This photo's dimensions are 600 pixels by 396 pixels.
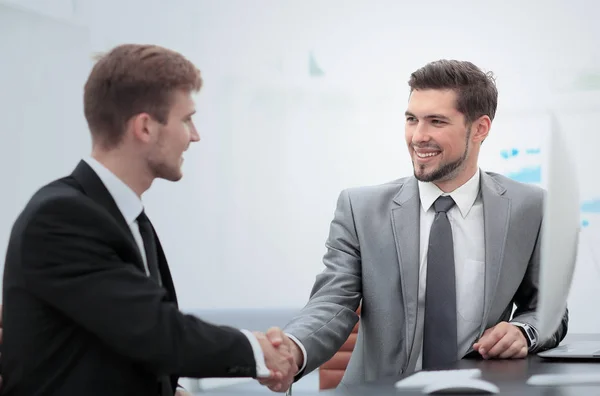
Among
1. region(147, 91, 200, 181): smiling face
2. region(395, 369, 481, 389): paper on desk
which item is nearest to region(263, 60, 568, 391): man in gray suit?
region(395, 369, 481, 389): paper on desk

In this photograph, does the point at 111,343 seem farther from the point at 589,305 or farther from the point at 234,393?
the point at 589,305

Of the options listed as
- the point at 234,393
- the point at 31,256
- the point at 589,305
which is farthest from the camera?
the point at 589,305

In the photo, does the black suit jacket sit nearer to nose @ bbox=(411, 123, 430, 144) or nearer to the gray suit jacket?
the gray suit jacket

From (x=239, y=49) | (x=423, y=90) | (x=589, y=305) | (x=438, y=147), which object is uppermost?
(x=239, y=49)

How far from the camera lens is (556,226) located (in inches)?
56.1

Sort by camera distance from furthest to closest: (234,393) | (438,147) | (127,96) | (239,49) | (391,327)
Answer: (239,49) < (234,393) < (438,147) < (391,327) < (127,96)

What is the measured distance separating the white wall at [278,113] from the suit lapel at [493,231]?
5.67 ft

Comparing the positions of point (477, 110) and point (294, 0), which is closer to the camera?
point (477, 110)

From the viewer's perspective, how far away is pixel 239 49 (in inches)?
173

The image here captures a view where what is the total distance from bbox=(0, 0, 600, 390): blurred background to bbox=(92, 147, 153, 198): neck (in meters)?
2.61

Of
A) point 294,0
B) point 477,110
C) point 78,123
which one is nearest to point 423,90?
point 477,110

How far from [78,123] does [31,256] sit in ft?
10.6

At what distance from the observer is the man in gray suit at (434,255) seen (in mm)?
2346

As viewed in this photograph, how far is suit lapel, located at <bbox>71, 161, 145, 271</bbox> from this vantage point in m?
1.52
